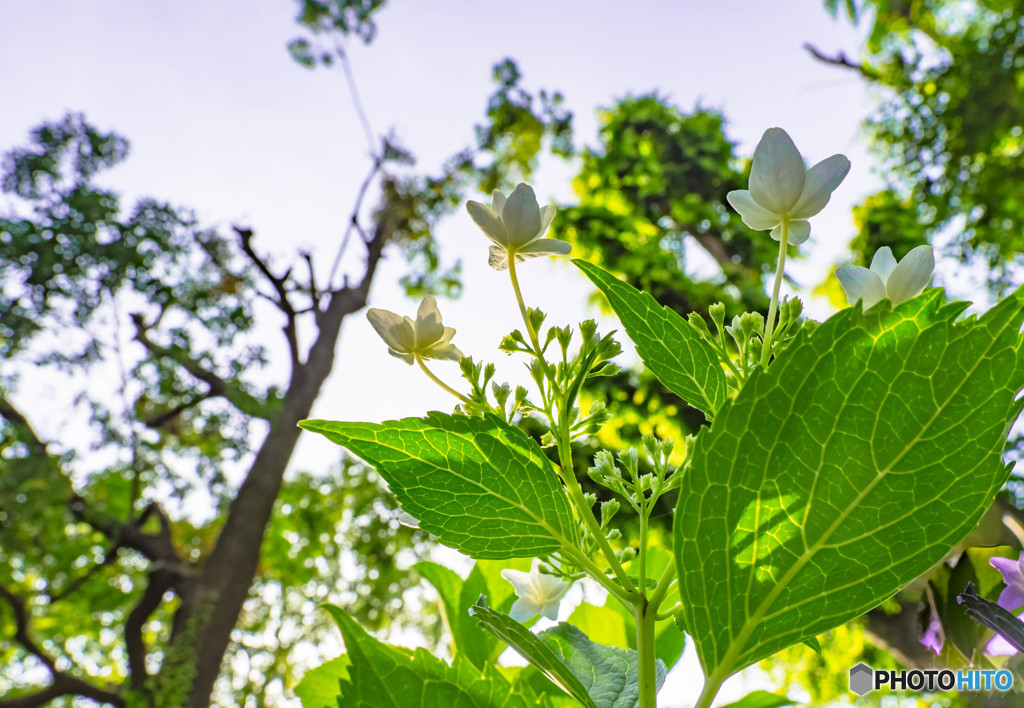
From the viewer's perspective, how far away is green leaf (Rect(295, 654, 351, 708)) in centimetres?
40

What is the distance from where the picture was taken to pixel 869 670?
57 cm

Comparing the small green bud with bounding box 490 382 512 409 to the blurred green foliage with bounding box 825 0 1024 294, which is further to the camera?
the blurred green foliage with bounding box 825 0 1024 294

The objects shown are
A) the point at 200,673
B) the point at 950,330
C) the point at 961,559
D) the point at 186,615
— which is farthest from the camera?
the point at 186,615

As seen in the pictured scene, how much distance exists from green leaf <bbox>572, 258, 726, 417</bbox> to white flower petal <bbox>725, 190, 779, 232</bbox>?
0.09m

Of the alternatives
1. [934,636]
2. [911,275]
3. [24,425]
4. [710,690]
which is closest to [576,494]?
[710,690]

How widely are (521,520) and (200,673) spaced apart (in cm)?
444

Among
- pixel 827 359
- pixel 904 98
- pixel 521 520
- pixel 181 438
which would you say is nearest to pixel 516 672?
pixel 521 520

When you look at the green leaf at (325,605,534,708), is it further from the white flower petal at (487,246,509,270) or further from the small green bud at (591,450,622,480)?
the white flower petal at (487,246,509,270)

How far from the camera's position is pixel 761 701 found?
39cm

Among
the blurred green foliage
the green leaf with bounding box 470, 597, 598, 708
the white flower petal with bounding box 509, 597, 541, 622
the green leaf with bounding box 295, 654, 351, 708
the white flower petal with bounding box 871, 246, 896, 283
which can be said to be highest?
the blurred green foliage

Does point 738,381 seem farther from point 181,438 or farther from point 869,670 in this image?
point 181,438

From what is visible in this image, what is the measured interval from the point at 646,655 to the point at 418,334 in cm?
21

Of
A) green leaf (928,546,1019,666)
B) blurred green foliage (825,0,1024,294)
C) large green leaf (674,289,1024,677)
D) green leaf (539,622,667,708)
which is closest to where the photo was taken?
large green leaf (674,289,1024,677)

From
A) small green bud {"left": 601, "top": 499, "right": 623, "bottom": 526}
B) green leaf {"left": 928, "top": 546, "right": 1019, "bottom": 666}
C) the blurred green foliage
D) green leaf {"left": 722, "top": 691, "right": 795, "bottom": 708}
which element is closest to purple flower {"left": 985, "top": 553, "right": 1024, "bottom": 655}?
green leaf {"left": 928, "top": 546, "right": 1019, "bottom": 666}
